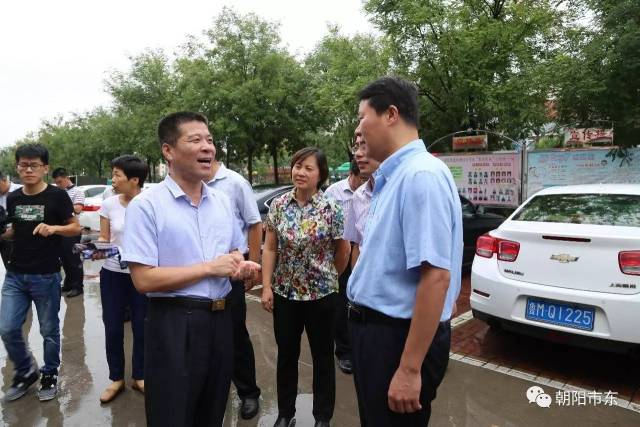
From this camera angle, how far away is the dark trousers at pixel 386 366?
5.25 ft

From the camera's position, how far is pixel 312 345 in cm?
282

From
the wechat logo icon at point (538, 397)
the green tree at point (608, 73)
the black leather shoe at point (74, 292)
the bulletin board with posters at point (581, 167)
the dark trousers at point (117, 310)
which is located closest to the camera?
the wechat logo icon at point (538, 397)

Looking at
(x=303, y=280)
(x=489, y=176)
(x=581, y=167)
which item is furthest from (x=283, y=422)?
(x=489, y=176)

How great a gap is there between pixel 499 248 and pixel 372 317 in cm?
251

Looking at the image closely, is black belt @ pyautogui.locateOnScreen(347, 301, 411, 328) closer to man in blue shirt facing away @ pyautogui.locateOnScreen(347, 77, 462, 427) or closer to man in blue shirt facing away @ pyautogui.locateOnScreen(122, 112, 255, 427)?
man in blue shirt facing away @ pyautogui.locateOnScreen(347, 77, 462, 427)

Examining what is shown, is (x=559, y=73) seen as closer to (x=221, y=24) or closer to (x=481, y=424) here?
(x=481, y=424)

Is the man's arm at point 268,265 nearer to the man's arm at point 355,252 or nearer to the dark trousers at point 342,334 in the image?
the man's arm at point 355,252

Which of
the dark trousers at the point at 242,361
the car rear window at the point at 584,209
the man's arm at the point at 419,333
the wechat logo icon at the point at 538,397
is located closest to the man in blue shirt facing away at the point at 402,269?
the man's arm at the point at 419,333

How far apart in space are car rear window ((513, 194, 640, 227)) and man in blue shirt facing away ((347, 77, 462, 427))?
2.42 m

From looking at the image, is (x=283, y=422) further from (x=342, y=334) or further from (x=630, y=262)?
(x=630, y=262)

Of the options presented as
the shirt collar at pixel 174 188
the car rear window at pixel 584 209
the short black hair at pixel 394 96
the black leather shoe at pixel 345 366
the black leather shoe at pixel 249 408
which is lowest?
the black leather shoe at pixel 345 366

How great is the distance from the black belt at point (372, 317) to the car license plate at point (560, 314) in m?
2.08

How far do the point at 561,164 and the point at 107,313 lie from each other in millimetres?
6979

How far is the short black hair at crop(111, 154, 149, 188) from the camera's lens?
333 centimetres
